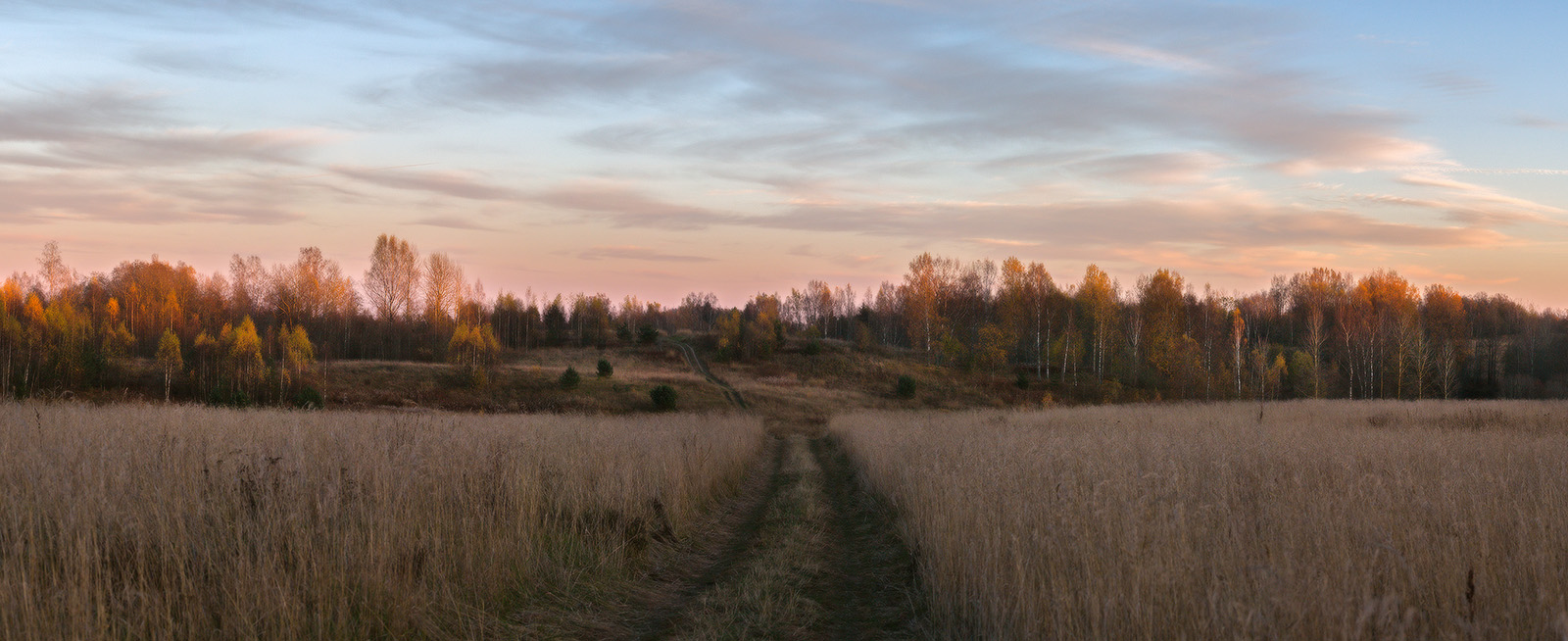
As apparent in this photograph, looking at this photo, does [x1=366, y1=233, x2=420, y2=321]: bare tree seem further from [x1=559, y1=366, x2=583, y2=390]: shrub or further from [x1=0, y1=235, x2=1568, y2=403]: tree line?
[x1=559, y1=366, x2=583, y2=390]: shrub

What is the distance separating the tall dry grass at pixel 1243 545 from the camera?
3.91m

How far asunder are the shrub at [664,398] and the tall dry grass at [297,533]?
38766 millimetres

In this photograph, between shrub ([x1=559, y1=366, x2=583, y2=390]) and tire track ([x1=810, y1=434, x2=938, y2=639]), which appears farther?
shrub ([x1=559, y1=366, x2=583, y2=390])

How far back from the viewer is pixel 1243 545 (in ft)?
17.3

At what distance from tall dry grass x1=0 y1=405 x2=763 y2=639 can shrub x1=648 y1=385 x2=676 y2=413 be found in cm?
3877

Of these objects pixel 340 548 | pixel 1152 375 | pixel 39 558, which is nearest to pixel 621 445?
pixel 340 548

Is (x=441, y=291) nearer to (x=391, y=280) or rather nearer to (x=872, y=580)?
(x=391, y=280)

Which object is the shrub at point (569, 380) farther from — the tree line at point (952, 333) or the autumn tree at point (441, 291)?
the autumn tree at point (441, 291)

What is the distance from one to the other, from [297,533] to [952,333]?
69404mm

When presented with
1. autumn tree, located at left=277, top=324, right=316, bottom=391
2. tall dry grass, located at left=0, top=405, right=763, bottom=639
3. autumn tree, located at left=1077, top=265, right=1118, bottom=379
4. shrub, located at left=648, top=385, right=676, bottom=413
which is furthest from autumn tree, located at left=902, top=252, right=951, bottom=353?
tall dry grass, located at left=0, top=405, right=763, bottom=639

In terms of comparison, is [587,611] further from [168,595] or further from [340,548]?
[168,595]

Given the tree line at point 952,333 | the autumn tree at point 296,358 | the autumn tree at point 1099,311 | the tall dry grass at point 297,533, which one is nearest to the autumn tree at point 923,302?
the tree line at point 952,333

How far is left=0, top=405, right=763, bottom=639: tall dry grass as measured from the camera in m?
4.55

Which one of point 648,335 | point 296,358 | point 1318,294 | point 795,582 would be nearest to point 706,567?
point 795,582
